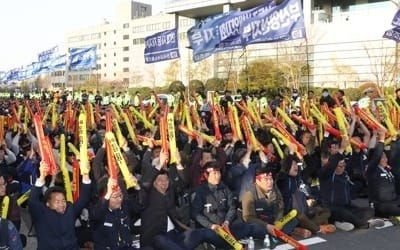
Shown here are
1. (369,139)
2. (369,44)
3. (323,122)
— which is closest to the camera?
(369,139)

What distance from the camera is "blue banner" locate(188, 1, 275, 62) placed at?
53.8ft

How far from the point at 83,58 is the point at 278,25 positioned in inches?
677

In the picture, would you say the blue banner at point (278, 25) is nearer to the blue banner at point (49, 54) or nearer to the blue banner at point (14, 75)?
the blue banner at point (49, 54)

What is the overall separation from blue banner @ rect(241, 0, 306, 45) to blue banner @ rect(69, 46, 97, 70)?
1516cm

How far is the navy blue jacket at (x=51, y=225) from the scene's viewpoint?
17.0 ft

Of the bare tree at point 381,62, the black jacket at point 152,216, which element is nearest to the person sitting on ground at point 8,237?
the black jacket at point 152,216

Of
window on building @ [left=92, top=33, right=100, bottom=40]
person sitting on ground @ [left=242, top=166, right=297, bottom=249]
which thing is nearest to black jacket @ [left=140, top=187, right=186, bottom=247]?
person sitting on ground @ [left=242, top=166, right=297, bottom=249]

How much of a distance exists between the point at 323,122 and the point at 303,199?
2.92 meters

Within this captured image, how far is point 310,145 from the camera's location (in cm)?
957

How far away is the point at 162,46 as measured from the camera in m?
19.8

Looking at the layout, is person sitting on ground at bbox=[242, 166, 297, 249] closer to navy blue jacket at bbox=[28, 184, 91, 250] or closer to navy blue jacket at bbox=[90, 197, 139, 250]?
navy blue jacket at bbox=[90, 197, 139, 250]

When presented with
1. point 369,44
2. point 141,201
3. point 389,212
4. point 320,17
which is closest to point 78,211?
point 141,201

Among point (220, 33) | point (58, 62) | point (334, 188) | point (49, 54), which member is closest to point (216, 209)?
point (334, 188)

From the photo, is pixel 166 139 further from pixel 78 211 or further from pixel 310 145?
pixel 310 145
